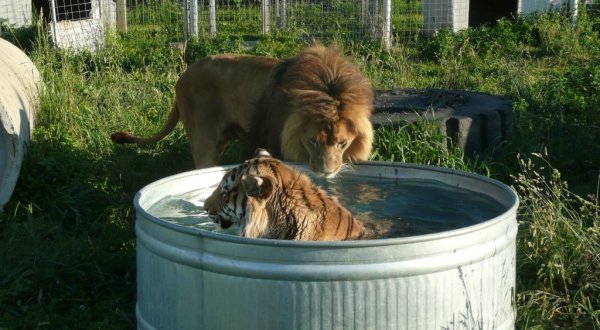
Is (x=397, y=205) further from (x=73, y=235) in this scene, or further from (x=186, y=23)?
(x=186, y=23)

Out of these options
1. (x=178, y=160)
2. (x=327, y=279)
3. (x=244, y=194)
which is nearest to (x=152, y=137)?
(x=178, y=160)

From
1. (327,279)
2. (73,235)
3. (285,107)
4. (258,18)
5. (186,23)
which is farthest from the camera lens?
(258,18)

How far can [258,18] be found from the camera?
49.6 ft

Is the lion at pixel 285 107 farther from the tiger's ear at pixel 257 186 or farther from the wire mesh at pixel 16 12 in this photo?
the wire mesh at pixel 16 12

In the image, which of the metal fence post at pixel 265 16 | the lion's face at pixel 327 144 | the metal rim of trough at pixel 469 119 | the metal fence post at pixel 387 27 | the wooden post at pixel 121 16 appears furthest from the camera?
the wooden post at pixel 121 16

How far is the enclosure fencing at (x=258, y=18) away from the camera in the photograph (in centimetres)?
1229

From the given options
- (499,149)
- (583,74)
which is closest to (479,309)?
(499,149)

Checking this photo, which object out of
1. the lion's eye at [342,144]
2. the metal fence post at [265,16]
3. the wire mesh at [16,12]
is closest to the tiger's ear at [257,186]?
the lion's eye at [342,144]

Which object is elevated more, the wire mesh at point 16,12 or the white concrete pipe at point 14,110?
the wire mesh at point 16,12

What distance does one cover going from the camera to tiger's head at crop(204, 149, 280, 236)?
369 centimetres

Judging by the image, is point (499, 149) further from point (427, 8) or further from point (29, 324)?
point (427, 8)

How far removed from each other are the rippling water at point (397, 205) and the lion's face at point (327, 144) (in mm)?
143

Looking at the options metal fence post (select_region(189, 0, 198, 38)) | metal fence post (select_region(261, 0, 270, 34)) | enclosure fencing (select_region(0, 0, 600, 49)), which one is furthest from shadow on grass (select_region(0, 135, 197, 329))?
metal fence post (select_region(261, 0, 270, 34))

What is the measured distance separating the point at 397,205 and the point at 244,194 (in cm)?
153
